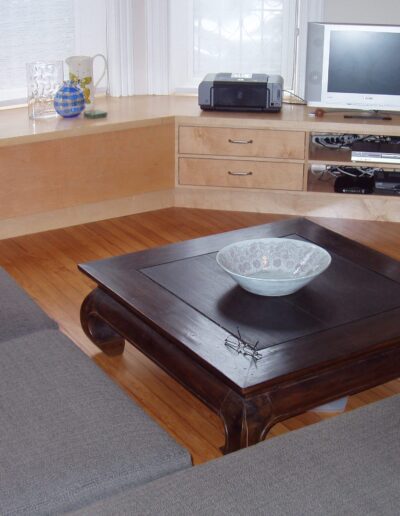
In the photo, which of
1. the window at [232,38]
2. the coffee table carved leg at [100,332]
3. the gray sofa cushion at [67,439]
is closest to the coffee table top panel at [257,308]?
the coffee table carved leg at [100,332]

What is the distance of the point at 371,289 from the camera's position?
8.36ft

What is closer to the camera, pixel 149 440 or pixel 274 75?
pixel 149 440

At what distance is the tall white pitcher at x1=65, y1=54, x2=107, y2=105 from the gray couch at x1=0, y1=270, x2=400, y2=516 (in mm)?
2510

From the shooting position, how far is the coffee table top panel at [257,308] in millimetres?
2168

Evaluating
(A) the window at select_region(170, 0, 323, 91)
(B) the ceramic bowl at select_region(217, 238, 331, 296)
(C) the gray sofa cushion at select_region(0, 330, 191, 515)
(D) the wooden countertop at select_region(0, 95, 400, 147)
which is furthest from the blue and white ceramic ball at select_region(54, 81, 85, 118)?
(C) the gray sofa cushion at select_region(0, 330, 191, 515)

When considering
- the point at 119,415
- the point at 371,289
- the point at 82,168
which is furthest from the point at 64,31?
the point at 119,415

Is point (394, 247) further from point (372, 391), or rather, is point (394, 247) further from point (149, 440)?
point (149, 440)

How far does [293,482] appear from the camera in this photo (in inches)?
65.5

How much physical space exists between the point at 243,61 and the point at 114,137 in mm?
1083

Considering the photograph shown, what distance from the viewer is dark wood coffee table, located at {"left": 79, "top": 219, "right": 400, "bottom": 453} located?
84.4 inches

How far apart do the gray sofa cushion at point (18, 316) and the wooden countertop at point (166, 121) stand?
4.66ft

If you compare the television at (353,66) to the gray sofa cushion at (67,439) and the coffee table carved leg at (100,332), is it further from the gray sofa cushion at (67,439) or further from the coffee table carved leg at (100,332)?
the gray sofa cushion at (67,439)

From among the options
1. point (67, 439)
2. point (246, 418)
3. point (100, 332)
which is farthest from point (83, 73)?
point (67, 439)

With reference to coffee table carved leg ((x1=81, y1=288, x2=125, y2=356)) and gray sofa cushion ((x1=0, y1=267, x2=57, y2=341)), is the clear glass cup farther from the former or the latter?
gray sofa cushion ((x1=0, y1=267, x2=57, y2=341))
